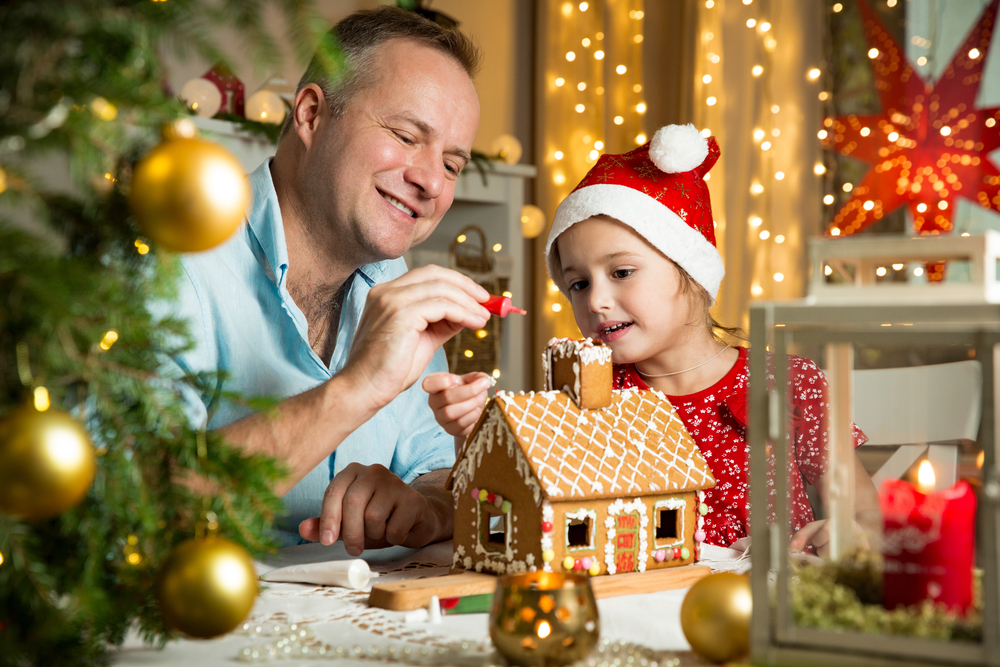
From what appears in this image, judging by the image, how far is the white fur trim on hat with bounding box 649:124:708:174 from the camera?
1615mm

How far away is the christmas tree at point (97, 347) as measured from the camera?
54 cm

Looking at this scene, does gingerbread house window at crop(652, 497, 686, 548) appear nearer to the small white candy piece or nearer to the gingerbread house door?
the gingerbread house door

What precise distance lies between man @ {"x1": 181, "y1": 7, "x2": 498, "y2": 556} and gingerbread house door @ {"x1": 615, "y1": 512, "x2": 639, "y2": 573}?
1.00ft

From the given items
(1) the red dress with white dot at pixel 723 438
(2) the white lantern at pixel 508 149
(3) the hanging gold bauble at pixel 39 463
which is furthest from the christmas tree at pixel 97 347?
(2) the white lantern at pixel 508 149

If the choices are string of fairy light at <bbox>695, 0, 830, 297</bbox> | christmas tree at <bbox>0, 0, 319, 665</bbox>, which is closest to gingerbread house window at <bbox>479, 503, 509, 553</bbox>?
christmas tree at <bbox>0, 0, 319, 665</bbox>

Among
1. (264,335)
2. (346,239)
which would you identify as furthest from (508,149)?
(264,335)

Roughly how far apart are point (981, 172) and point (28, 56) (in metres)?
2.50

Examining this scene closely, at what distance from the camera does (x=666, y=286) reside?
5.68ft

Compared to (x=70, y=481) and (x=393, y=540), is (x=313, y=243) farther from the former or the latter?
(x=70, y=481)

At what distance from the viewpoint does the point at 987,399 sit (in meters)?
0.61

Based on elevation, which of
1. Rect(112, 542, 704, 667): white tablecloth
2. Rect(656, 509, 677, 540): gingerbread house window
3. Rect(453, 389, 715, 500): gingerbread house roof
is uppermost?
Rect(453, 389, 715, 500): gingerbread house roof

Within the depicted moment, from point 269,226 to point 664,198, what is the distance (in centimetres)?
76

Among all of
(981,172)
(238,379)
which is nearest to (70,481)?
(238,379)

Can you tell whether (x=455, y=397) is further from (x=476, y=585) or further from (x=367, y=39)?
(x=367, y=39)
